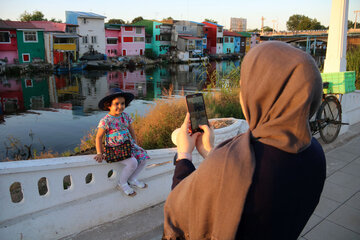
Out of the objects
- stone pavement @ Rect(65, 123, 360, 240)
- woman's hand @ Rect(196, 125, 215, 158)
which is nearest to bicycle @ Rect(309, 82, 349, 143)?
stone pavement @ Rect(65, 123, 360, 240)

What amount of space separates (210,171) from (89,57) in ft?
139

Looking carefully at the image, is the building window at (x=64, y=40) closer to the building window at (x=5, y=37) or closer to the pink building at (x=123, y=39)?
the building window at (x=5, y=37)

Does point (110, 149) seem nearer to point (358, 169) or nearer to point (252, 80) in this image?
point (252, 80)

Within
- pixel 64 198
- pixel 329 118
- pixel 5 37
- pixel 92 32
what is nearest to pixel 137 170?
pixel 64 198

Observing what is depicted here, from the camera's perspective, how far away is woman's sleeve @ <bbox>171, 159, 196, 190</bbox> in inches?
51.6

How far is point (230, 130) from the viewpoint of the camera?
3.97 m

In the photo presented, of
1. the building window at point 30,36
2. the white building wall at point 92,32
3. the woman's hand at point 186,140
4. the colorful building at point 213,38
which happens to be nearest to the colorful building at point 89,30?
the white building wall at point 92,32

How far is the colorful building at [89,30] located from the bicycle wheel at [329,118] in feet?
132

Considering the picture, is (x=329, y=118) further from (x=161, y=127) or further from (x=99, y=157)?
(x=99, y=157)

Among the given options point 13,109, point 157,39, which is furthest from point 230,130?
point 157,39

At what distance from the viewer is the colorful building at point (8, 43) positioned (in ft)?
110

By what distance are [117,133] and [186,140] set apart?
1803 mm

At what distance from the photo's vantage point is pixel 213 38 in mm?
60750

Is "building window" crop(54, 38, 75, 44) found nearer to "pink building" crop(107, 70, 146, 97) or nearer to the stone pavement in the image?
"pink building" crop(107, 70, 146, 97)
